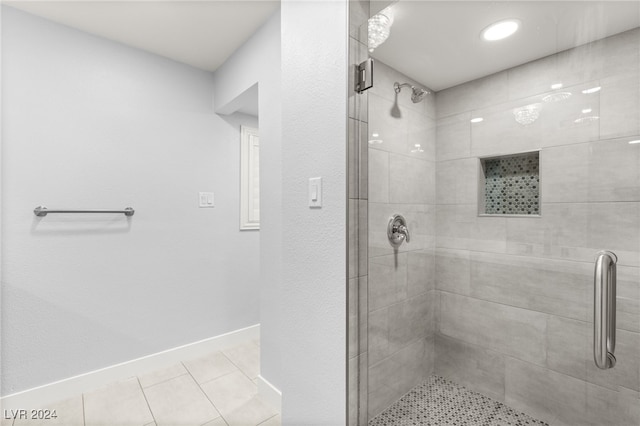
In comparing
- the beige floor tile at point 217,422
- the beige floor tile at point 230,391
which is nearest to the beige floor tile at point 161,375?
the beige floor tile at point 230,391

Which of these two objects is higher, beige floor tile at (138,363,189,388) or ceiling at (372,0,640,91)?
ceiling at (372,0,640,91)

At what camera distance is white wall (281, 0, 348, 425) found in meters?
1.09

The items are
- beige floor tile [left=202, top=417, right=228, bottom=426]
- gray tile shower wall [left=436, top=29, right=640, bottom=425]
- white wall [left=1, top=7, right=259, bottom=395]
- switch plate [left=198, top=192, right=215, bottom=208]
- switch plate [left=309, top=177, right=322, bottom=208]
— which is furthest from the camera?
switch plate [left=198, top=192, right=215, bottom=208]

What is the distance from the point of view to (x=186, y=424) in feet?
5.04

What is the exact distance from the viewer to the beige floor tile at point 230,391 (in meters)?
1.69

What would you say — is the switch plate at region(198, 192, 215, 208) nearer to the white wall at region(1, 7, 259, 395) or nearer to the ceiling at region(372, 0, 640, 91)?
the white wall at region(1, 7, 259, 395)

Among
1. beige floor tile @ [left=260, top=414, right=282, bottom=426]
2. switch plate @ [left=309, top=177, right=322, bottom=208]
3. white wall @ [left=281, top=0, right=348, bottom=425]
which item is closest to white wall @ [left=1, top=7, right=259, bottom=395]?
beige floor tile @ [left=260, top=414, right=282, bottom=426]

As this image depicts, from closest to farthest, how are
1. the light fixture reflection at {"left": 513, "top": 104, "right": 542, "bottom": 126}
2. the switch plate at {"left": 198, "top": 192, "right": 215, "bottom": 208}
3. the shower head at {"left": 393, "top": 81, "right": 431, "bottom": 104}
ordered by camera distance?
the light fixture reflection at {"left": 513, "top": 104, "right": 542, "bottom": 126} < the shower head at {"left": 393, "top": 81, "right": 431, "bottom": 104} < the switch plate at {"left": 198, "top": 192, "right": 215, "bottom": 208}

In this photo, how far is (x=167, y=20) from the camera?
173 cm

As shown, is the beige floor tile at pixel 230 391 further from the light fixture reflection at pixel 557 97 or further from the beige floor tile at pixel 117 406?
the light fixture reflection at pixel 557 97

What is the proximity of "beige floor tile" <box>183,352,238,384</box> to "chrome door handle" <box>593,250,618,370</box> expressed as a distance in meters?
2.05

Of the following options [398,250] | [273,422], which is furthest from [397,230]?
[273,422]

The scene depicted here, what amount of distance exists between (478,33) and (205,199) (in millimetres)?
2083


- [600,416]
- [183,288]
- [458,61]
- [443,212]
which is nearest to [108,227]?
[183,288]
